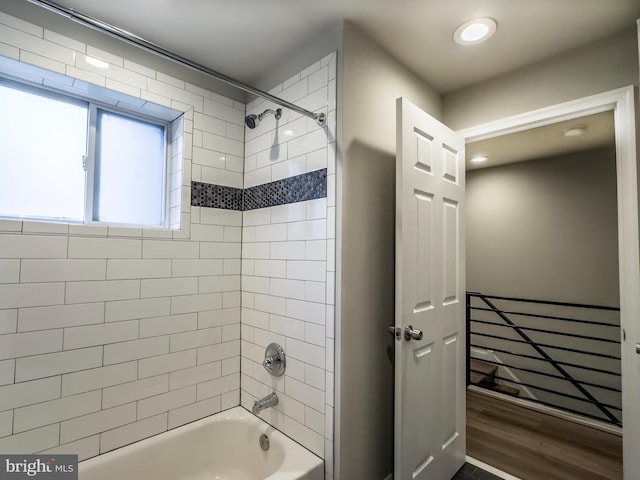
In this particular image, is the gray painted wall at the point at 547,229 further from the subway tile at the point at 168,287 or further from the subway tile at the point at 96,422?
the subway tile at the point at 96,422

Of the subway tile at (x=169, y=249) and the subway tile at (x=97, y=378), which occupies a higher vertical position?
the subway tile at (x=169, y=249)

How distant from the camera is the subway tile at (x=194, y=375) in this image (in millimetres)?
1812

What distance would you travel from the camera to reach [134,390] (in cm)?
167

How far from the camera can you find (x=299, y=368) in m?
1.70

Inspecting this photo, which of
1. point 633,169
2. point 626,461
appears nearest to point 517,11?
point 633,169

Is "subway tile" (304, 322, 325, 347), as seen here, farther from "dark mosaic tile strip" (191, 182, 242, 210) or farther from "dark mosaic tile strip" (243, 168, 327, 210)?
"dark mosaic tile strip" (191, 182, 242, 210)

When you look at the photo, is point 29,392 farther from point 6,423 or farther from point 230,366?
point 230,366

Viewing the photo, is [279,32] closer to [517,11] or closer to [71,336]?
[517,11]

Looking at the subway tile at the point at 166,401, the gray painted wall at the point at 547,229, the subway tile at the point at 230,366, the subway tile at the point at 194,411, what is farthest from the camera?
the gray painted wall at the point at 547,229

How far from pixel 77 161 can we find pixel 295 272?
4.23 feet

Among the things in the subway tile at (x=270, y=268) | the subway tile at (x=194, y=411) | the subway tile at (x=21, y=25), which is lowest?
the subway tile at (x=194, y=411)

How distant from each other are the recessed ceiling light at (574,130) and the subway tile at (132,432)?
3.52 meters

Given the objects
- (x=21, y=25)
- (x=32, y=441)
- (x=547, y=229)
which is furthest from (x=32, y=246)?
(x=547, y=229)

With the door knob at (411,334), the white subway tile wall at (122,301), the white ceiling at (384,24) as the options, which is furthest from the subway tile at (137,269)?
the door knob at (411,334)
